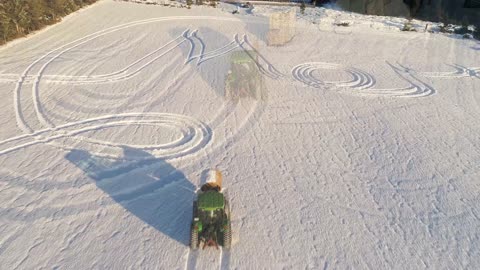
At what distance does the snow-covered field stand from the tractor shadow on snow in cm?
4

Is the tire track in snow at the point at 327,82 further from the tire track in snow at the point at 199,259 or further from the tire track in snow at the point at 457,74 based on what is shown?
the tire track in snow at the point at 199,259

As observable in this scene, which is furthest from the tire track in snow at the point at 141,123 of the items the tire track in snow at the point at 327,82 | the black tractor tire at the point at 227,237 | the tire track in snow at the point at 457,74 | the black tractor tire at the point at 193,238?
the tire track in snow at the point at 457,74

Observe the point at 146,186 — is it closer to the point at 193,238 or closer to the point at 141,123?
the point at 193,238

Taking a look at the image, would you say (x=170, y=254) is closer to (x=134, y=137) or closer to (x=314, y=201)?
(x=314, y=201)

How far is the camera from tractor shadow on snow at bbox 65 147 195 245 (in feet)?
23.2

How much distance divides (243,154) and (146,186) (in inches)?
99.5

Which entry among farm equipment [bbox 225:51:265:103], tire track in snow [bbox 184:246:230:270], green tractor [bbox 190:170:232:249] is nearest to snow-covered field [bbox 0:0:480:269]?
tire track in snow [bbox 184:246:230:270]

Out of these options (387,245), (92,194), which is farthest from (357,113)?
(92,194)

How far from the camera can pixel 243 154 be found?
9.06 metres

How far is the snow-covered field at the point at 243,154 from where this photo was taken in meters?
6.54

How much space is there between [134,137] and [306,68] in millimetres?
7544

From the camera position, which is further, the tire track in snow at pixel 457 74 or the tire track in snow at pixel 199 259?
the tire track in snow at pixel 457 74

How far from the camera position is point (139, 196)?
768 cm

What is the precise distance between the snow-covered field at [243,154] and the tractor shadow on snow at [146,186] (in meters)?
0.04
